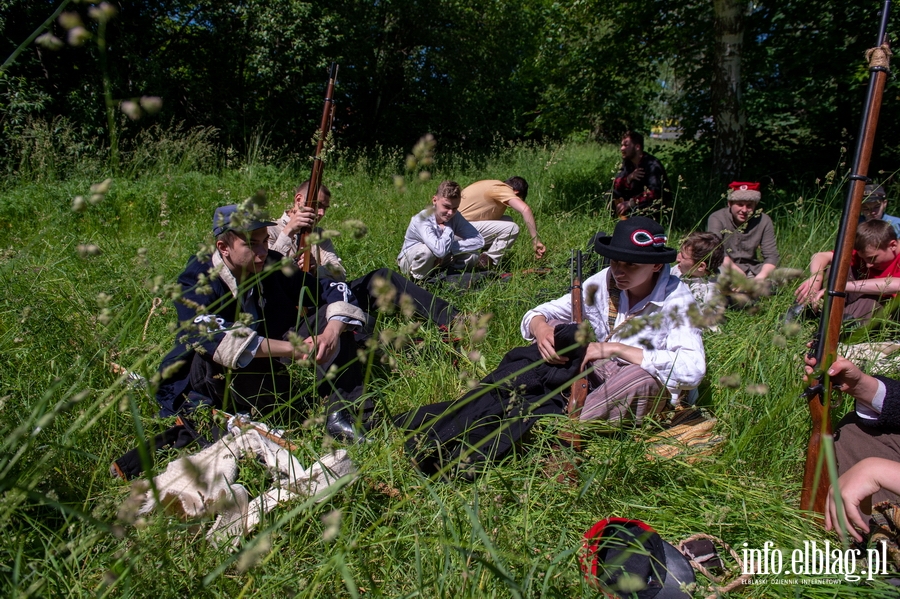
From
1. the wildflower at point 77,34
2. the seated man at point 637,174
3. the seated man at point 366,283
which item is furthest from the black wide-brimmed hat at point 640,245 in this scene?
the seated man at point 637,174

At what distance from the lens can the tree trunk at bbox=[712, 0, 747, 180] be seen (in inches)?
267

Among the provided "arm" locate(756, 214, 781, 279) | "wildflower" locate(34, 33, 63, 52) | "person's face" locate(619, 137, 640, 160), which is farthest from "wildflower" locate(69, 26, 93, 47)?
"person's face" locate(619, 137, 640, 160)

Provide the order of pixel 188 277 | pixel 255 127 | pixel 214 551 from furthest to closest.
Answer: pixel 255 127
pixel 188 277
pixel 214 551

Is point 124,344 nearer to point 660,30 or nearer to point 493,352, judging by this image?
point 493,352

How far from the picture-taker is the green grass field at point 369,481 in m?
1.37

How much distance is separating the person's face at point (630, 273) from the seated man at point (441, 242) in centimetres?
199

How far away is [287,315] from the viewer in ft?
10.1

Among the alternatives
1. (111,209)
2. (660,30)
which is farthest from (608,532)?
(660,30)

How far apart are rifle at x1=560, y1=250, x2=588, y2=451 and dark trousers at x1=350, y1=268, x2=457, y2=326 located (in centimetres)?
117

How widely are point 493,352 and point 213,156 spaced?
592 centimetres

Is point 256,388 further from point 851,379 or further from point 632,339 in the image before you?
point 851,379

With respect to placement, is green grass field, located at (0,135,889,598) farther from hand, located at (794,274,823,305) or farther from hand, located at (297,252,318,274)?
hand, located at (297,252,318,274)

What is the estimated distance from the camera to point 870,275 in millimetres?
3941

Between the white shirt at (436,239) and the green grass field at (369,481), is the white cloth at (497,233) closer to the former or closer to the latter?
the white shirt at (436,239)
